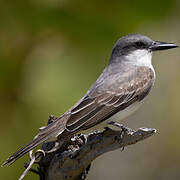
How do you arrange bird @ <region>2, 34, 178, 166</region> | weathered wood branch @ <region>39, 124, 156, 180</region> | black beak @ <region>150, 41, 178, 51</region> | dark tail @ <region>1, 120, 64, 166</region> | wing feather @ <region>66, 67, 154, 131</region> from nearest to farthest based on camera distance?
weathered wood branch @ <region>39, 124, 156, 180</region> < dark tail @ <region>1, 120, 64, 166</region> < bird @ <region>2, 34, 178, 166</region> < wing feather @ <region>66, 67, 154, 131</region> < black beak @ <region>150, 41, 178, 51</region>

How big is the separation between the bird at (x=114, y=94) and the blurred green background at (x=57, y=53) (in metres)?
0.27

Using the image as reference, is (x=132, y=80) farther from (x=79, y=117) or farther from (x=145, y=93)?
(x=79, y=117)

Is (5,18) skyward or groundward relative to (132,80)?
skyward

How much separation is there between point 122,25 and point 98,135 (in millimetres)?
1940

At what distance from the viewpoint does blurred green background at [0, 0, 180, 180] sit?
18.8 feet

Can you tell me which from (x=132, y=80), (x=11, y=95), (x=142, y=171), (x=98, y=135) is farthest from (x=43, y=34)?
(x=142, y=171)

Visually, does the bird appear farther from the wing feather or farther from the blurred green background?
the blurred green background

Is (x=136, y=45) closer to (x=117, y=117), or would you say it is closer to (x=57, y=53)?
(x=57, y=53)

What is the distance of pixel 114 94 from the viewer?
5.38 meters

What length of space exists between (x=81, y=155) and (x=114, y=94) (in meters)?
1.23

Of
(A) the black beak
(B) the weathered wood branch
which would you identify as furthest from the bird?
(B) the weathered wood branch

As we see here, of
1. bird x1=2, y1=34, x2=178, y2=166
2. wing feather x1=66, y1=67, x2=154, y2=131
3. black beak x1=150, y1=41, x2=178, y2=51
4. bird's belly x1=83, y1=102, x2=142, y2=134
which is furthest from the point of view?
black beak x1=150, y1=41, x2=178, y2=51

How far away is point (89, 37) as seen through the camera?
6090 millimetres

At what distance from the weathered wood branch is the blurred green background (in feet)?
3.86
